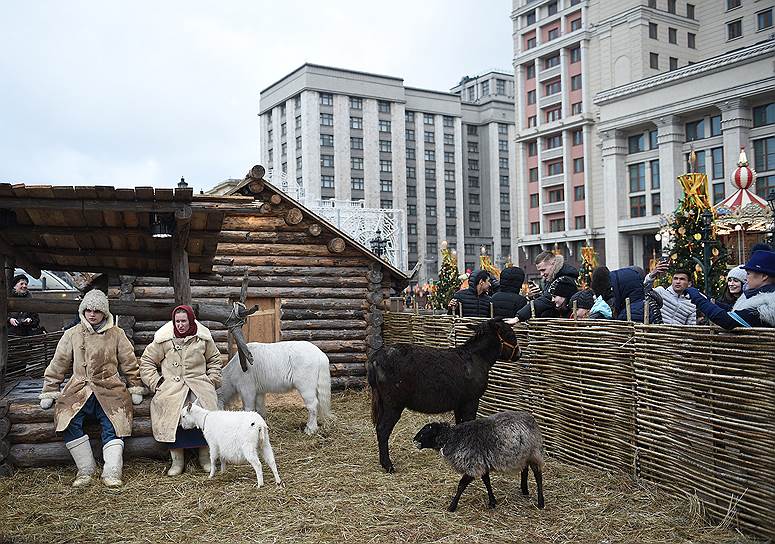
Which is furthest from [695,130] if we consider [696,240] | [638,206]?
[696,240]

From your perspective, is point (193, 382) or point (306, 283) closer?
point (193, 382)

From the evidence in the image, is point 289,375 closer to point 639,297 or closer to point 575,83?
point 639,297

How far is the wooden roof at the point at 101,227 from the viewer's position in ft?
21.5

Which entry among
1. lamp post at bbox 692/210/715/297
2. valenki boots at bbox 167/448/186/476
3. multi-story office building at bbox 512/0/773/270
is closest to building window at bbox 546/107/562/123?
multi-story office building at bbox 512/0/773/270

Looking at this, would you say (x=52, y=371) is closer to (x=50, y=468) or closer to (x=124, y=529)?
(x=50, y=468)

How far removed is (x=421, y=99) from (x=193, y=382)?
7142 centimetres

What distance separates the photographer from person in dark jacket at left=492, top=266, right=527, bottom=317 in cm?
911

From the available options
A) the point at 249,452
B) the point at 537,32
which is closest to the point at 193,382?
the point at 249,452

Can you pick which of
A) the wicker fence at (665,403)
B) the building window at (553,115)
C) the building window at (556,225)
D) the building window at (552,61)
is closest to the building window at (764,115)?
the building window at (556,225)

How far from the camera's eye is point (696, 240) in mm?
13531

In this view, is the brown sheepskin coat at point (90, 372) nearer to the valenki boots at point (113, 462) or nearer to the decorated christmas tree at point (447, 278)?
the valenki boots at point (113, 462)

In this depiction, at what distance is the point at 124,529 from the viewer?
550 cm

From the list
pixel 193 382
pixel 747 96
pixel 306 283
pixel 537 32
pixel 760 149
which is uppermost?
pixel 537 32

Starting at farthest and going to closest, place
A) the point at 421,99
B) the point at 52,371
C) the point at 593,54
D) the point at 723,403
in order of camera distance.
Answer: the point at 421,99, the point at 593,54, the point at 52,371, the point at 723,403
